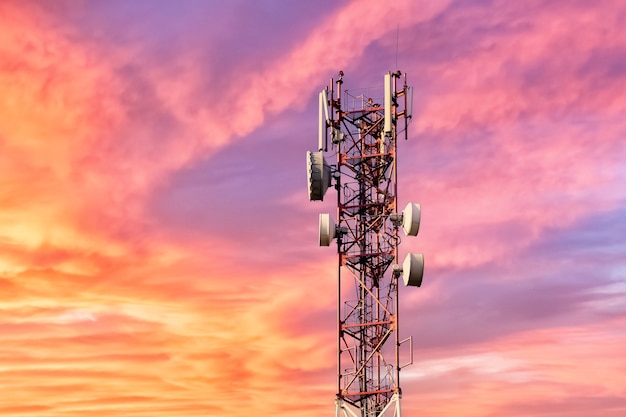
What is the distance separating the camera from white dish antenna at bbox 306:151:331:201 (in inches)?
2539

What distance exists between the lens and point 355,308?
65.0 metres

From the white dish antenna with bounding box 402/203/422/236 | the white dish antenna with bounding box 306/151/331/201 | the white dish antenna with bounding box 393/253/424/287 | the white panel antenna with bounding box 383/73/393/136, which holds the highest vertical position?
the white panel antenna with bounding box 383/73/393/136

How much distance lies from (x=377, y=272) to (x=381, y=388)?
27.1 feet

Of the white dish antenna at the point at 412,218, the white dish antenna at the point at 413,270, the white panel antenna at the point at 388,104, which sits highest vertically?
the white panel antenna at the point at 388,104

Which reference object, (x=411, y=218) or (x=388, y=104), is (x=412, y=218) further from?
(x=388, y=104)

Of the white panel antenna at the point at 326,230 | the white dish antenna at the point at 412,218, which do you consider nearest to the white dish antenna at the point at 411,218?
the white dish antenna at the point at 412,218

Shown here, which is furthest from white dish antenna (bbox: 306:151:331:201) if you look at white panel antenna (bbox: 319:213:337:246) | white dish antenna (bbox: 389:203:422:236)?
white dish antenna (bbox: 389:203:422:236)

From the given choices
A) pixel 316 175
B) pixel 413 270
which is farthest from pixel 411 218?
pixel 316 175

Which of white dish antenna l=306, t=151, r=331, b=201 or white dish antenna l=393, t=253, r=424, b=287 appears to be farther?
white dish antenna l=306, t=151, r=331, b=201

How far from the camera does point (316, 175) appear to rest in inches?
2537

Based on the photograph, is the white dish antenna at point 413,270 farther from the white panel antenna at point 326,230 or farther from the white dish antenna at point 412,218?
the white panel antenna at point 326,230

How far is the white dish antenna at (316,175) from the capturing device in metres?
64.5

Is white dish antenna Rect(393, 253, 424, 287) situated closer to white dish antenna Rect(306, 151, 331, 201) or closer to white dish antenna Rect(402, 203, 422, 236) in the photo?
white dish antenna Rect(402, 203, 422, 236)

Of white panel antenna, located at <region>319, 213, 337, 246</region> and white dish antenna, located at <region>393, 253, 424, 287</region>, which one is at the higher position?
white panel antenna, located at <region>319, 213, 337, 246</region>
